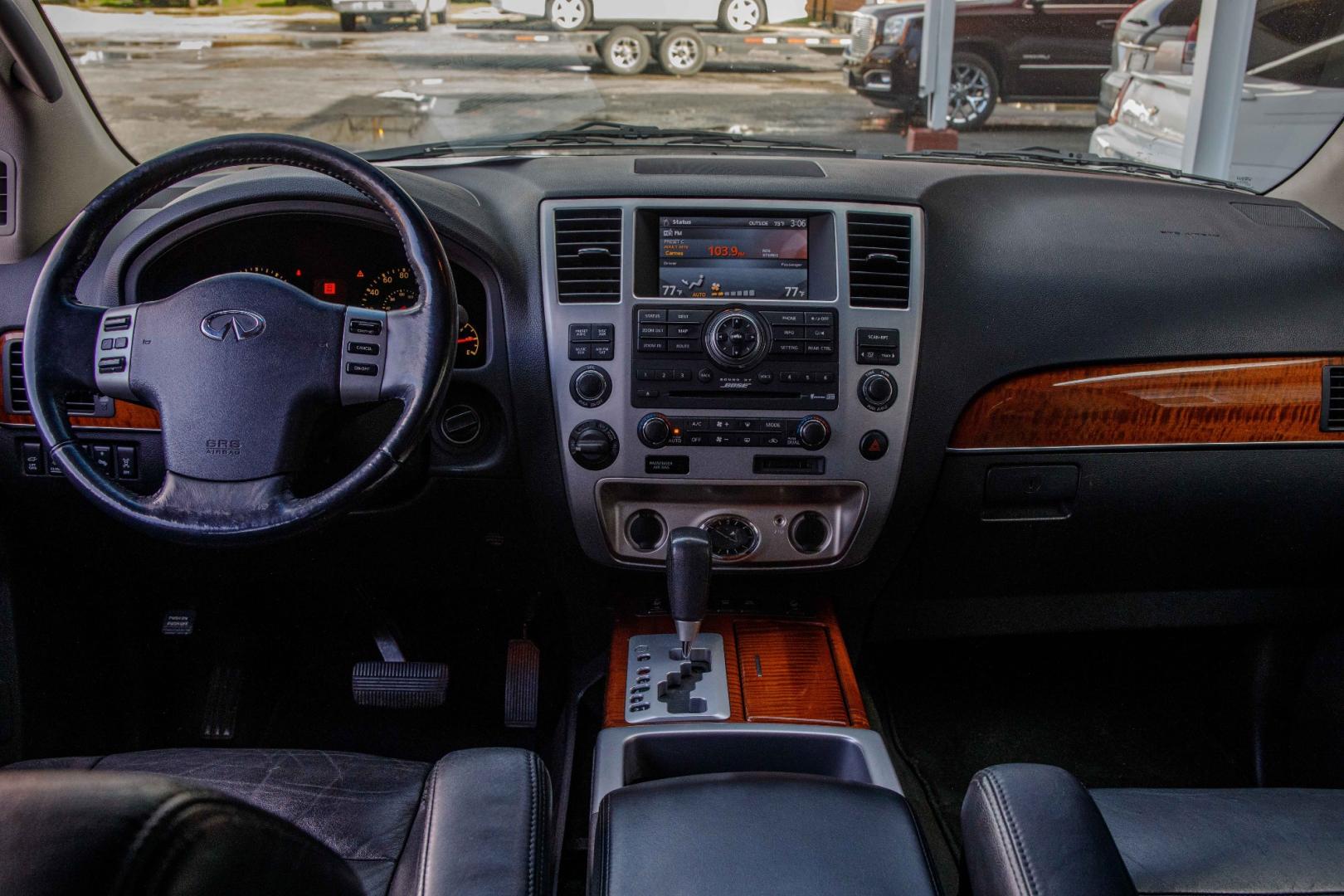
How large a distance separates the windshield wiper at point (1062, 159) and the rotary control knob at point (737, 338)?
26.7 inches

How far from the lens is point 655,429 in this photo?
202 centimetres

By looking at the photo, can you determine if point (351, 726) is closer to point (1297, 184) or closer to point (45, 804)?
point (45, 804)

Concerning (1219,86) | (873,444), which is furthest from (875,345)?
(1219,86)

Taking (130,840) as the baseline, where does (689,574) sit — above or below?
below

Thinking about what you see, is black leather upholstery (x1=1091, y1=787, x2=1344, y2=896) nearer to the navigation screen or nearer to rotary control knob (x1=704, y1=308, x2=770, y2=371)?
rotary control knob (x1=704, y1=308, x2=770, y2=371)

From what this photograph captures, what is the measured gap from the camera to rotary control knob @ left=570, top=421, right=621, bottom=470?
205 cm

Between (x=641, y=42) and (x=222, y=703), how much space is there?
8.42ft

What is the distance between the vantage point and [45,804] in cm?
76

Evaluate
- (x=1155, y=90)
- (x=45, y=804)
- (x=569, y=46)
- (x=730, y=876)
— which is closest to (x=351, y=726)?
(x=730, y=876)

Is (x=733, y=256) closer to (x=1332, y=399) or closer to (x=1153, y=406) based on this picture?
(x=1153, y=406)

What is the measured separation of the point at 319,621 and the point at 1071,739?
1.82 metres

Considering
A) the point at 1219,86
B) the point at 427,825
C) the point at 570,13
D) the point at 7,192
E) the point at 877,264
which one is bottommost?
the point at 427,825

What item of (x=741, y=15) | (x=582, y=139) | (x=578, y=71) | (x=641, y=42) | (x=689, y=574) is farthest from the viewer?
(x=741, y=15)

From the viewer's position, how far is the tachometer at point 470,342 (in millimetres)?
2049
